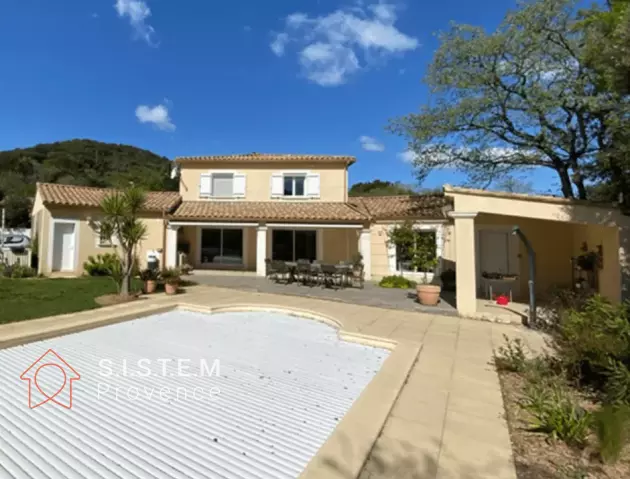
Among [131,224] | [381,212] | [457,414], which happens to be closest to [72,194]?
[131,224]

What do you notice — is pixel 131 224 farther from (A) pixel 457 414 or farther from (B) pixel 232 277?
(A) pixel 457 414

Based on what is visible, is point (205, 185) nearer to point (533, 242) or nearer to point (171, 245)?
point (171, 245)

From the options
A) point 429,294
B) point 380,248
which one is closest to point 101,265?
point 380,248

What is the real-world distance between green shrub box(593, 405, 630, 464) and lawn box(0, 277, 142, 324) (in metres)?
13.2

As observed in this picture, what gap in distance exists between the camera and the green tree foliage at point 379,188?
53331mm

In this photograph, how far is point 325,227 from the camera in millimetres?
19344

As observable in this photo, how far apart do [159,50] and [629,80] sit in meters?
23.4

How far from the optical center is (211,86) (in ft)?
79.3

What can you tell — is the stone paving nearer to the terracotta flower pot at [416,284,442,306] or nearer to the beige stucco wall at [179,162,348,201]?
the terracotta flower pot at [416,284,442,306]

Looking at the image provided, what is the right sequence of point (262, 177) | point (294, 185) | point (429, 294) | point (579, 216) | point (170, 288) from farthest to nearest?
point (294, 185) < point (262, 177) < point (170, 288) < point (429, 294) < point (579, 216)

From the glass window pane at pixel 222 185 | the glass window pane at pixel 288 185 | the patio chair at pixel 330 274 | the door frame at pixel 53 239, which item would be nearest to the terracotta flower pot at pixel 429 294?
the patio chair at pixel 330 274

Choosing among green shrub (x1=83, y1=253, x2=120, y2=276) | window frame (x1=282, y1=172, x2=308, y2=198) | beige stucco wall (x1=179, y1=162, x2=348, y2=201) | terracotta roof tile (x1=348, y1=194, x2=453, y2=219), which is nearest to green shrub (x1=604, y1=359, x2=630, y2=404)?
terracotta roof tile (x1=348, y1=194, x2=453, y2=219)

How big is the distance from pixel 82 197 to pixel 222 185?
344 inches

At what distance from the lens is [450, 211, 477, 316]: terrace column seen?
35.4ft
